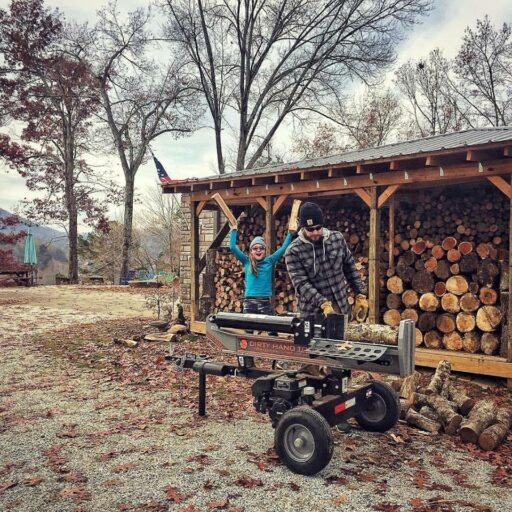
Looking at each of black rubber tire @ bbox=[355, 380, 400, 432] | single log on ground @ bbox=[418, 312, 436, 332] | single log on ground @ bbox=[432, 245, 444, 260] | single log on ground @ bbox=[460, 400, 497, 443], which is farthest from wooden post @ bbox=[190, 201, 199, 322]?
single log on ground @ bbox=[460, 400, 497, 443]

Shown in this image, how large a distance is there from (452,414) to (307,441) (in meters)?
1.76

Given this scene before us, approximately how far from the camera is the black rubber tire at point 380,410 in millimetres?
4434

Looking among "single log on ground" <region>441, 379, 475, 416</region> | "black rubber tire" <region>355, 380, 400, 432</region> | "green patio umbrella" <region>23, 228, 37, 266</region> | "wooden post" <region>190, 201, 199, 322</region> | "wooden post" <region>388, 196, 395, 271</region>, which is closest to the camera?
"black rubber tire" <region>355, 380, 400, 432</region>

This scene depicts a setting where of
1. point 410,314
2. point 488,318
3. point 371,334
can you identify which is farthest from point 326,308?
point 410,314

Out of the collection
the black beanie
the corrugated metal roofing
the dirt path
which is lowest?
the dirt path

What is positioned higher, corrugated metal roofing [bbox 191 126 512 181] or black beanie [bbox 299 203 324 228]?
corrugated metal roofing [bbox 191 126 512 181]

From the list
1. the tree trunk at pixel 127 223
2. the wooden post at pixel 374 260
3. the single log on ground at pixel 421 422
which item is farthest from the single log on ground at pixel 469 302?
the tree trunk at pixel 127 223

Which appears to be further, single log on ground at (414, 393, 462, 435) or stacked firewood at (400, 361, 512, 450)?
single log on ground at (414, 393, 462, 435)

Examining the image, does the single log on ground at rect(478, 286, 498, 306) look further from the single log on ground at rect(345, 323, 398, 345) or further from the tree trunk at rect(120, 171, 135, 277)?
the tree trunk at rect(120, 171, 135, 277)

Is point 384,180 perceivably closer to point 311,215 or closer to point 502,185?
point 502,185

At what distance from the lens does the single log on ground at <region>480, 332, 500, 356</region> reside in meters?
6.37

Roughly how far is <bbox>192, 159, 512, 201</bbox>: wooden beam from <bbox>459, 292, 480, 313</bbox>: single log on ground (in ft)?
5.29

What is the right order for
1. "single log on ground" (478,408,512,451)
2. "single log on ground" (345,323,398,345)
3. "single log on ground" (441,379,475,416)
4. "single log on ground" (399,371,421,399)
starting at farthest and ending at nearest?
"single log on ground" (345,323,398,345) < "single log on ground" (399,371,421,399) < "single log on ground" (441,379,475,416) < "single log on ground" (478,408,512,451)

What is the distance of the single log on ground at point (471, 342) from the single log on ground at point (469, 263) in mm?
855
